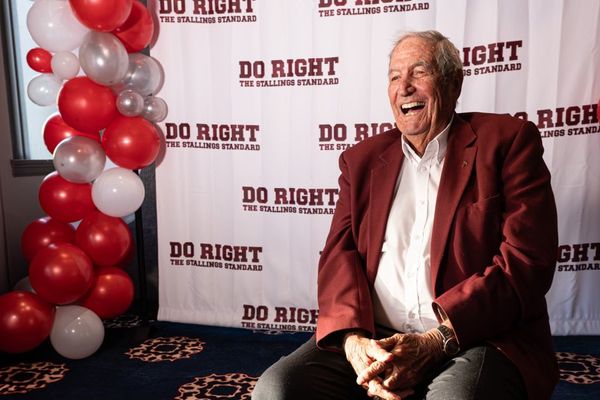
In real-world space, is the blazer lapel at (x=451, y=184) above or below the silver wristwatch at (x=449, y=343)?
above

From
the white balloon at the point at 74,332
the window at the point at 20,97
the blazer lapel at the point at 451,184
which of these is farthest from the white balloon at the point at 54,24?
the blazer lapel at the point at 451,184

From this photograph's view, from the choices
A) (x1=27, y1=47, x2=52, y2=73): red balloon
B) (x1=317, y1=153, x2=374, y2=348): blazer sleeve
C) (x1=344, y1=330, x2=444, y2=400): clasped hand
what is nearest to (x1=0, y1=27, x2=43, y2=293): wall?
(x1=27, y1=47, x2=52, y2=73): red balloon

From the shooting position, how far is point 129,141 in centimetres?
272

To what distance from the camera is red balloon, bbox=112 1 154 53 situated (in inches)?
109

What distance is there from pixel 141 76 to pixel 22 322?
1323mm

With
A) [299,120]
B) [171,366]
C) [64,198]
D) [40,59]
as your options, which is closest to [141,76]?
[40,59]

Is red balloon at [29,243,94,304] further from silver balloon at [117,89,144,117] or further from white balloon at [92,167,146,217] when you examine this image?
silver balloon at [117,89,144,117]

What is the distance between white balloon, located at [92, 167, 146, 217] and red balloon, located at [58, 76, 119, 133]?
25cm

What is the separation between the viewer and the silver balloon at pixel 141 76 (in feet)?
9.30

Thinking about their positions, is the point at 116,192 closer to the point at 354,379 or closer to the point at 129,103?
the point at 129,103

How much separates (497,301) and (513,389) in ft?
0.71

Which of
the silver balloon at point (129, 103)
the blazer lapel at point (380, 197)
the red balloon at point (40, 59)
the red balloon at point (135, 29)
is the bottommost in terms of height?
the blazer lapel at point (380, 197)

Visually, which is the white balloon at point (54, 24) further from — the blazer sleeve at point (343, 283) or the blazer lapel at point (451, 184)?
the blazer lapel at point (451, 184)

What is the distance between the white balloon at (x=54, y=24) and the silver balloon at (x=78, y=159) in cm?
47
